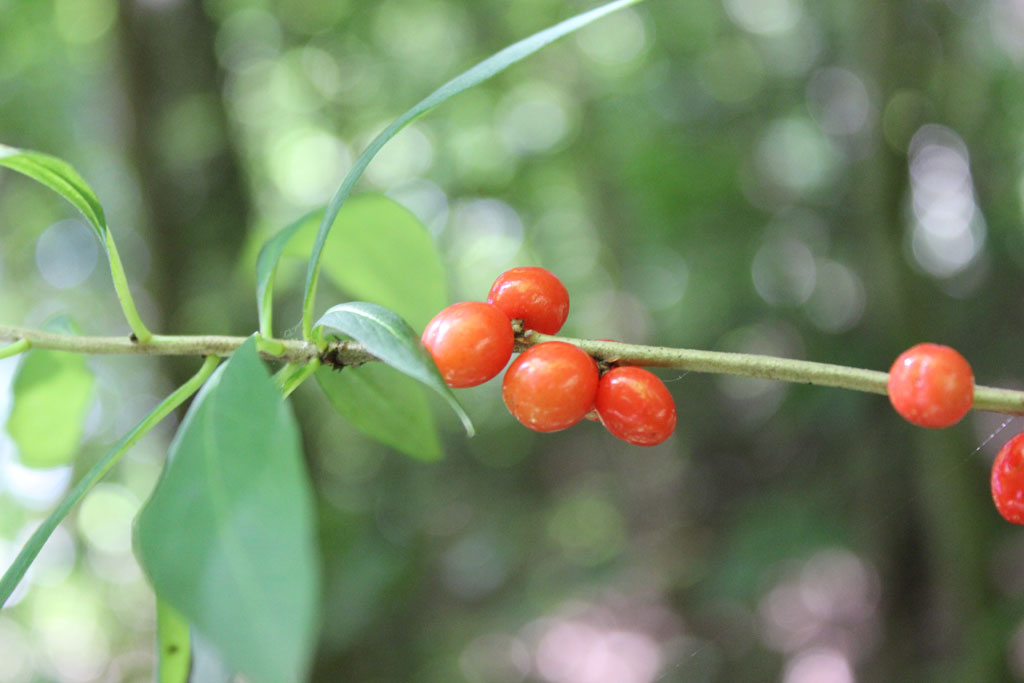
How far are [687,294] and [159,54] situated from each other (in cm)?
182

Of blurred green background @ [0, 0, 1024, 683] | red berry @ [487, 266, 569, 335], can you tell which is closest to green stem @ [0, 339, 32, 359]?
red berry @ [487, 266, 569, 335]

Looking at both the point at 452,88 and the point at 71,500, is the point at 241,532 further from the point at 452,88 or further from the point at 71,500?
the point at 452,88

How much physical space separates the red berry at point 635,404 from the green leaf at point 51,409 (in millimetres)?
539

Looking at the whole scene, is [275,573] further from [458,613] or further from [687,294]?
[458,613]

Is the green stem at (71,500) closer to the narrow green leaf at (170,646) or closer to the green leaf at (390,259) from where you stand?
the narrow green leaf at (170,646)

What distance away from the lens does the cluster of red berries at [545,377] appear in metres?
0.43

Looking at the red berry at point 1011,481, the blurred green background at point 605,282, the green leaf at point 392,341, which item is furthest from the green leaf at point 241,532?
→ the blurred green background at point 605,282

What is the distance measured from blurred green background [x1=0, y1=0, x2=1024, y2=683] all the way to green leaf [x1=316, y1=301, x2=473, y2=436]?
1371mm

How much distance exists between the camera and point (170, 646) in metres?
0.49

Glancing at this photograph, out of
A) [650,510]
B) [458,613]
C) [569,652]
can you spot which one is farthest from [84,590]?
[650,510]

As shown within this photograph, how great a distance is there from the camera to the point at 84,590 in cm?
369

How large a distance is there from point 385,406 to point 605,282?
249 cm

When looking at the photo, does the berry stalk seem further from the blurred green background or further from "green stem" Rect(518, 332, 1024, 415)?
the blurred green background

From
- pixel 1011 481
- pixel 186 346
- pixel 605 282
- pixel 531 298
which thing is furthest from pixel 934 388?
pixel 605 282
